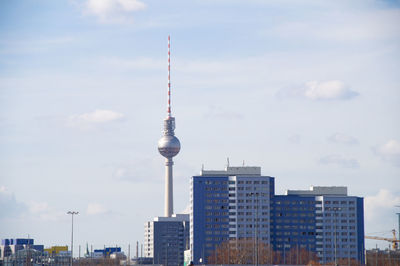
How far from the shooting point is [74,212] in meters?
147

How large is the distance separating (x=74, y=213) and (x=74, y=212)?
33 centimetres

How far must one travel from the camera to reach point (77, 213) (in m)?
148

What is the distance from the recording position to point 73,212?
14662cm

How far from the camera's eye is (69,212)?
147 m

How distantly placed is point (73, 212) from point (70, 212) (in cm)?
73

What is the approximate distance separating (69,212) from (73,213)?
2.97ft

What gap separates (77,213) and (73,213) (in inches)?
71.7

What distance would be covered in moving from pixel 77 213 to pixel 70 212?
1.88 meters

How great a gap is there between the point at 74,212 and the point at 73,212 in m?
0.29

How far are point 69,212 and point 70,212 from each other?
0.80ft

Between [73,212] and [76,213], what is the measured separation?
1.12 meters

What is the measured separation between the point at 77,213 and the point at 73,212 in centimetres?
197

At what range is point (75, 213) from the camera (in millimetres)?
147375

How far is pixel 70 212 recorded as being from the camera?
147000 mm
